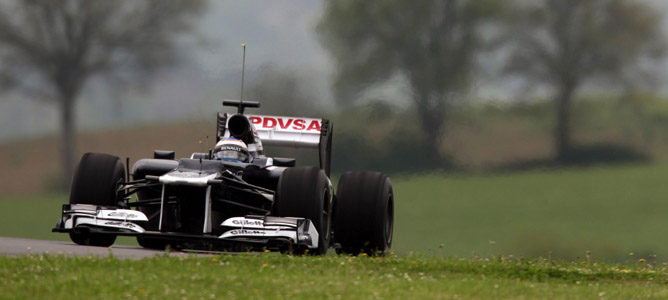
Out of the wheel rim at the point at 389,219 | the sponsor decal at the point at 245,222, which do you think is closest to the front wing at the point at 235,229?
the sponsor decal at the point at 245,222

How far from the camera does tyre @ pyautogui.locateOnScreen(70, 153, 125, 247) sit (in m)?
17.9

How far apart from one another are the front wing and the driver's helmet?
1.73m

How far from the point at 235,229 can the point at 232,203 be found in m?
0.80

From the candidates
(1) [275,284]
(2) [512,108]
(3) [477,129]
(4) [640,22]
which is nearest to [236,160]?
(1) [275,284]

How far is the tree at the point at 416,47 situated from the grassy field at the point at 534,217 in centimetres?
219

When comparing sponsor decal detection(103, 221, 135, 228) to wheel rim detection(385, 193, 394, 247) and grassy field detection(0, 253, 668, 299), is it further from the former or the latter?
wheel rim detection(385, 193, 394, 247)

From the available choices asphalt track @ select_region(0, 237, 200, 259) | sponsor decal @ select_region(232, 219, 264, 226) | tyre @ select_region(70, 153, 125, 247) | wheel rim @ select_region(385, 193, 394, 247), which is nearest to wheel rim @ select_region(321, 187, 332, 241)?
sponsor decal @ select_region(232, 219, 264, 226)

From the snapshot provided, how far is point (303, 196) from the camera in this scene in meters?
Result: 16.4

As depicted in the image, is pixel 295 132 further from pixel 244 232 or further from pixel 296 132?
pixel 244 232

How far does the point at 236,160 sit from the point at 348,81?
10702 millimetres

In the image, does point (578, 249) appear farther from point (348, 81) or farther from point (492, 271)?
point (492, 271)

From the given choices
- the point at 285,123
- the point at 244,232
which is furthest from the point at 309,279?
the point at 285,123

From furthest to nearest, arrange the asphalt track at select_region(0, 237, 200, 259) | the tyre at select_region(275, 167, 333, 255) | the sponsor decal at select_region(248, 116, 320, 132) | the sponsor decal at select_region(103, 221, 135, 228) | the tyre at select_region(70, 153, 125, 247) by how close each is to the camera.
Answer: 1. the sponsor decal at select_region(248, 116, 320, 132)
2. the tyre at select_region(70, 153, 125, 247)
3. the sponsor decal at select_region(103, 221, 135, 228)
4. the tyre at select_region(275, 167, 333, 255)
5. the asphalt track at select_region(0, 237, 200, 259)

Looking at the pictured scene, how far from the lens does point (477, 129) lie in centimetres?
2723
